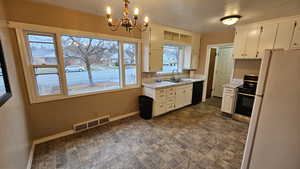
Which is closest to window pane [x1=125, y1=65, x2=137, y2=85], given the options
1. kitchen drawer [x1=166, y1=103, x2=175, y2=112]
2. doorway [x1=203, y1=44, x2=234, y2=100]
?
kitchen drawer [x1=166, y1=103, x2=175, y2=112]

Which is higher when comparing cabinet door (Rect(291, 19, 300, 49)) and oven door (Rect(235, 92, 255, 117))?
cabinet door (Rect(291, 19, 300, 49))

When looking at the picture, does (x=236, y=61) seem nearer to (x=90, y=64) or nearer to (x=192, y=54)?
(x=192, y=54)

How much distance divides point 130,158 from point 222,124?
2.45 metres

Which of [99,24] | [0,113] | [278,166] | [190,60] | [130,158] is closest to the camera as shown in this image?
[278,166]

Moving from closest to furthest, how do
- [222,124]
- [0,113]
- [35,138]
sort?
1. [0,113]
2. [35,138]
3. [222,124]

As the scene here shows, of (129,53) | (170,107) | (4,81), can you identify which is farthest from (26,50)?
(170,107)

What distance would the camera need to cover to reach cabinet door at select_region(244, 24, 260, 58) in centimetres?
312

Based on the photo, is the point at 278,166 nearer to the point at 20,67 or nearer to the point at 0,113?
the point at 0,113

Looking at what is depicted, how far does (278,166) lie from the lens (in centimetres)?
104

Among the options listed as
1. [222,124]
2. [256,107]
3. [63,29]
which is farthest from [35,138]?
[222,124]

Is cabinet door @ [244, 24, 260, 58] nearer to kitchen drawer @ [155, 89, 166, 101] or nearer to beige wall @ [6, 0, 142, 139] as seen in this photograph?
kitchen drawer @ [155, 89, 166, 101]

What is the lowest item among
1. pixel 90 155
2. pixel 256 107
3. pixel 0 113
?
pixel 90 155

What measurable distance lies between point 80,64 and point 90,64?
206 mm

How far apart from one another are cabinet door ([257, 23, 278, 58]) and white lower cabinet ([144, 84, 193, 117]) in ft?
6.90
